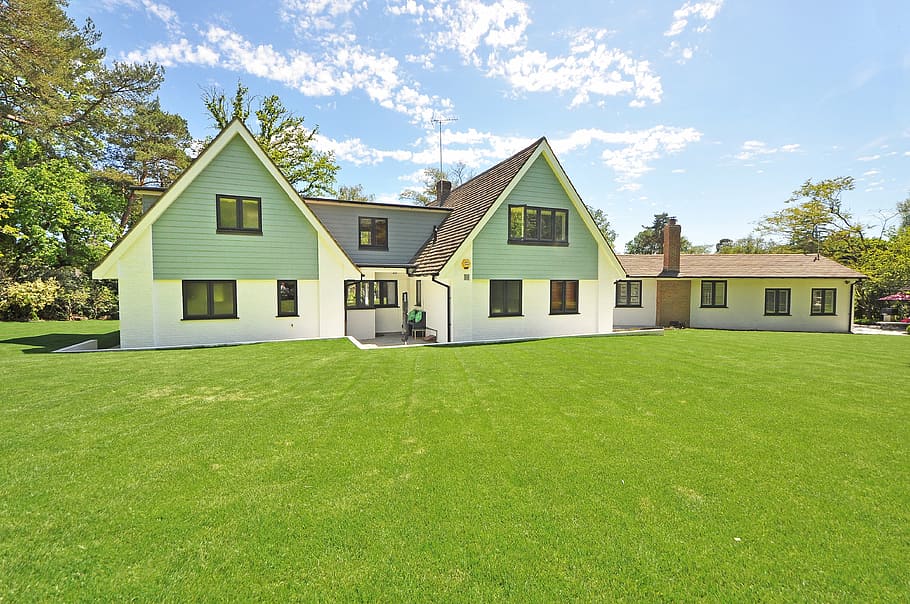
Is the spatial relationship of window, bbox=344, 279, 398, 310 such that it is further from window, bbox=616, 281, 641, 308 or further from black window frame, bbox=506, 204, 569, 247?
window, bbox=616, 281, 641, 308

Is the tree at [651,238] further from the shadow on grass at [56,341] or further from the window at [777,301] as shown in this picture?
the shadow on grass at [56,341]

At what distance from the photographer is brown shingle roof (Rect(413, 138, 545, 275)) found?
15.5m

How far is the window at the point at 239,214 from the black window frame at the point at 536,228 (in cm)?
964

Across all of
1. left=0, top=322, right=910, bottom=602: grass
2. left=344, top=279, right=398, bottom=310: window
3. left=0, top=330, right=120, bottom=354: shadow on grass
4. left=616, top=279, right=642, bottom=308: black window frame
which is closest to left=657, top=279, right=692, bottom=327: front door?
left=616, top=279, right=642, bottom=308: black window frame

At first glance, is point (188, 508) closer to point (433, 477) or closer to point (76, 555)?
point (76, 555)

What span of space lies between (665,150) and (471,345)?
1717 centimetres

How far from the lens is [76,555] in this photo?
3080 mm

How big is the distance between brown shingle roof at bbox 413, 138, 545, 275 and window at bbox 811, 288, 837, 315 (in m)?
21.5

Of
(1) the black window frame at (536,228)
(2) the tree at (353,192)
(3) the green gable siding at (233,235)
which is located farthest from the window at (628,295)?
(2) the tree at (353,192)

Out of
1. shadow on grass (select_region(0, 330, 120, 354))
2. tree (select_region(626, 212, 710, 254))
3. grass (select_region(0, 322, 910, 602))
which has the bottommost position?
grass (select_region(0, 322, 910, 602))

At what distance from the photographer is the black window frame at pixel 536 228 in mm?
16281

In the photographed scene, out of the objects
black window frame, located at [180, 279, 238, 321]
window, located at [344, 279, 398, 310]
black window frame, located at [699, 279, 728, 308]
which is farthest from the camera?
black window frame, located at [699, 279, 728, 308]

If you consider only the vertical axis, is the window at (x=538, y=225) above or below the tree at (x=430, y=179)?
below

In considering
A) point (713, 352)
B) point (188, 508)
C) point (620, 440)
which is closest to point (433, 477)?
point (188, 508)
